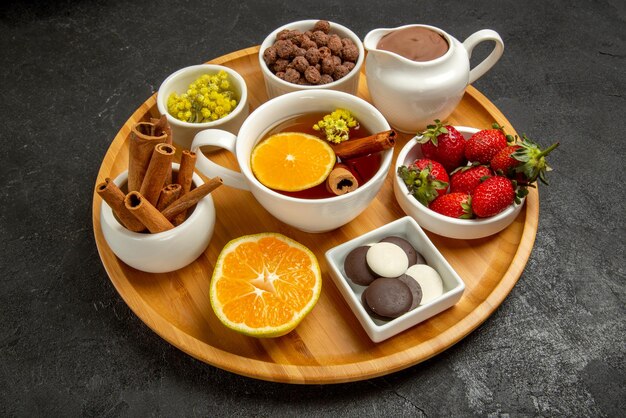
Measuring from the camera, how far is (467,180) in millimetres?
1604

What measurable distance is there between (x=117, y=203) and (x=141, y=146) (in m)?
0.15

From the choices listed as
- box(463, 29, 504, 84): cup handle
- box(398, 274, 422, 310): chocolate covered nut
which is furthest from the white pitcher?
box(398, 274, 422, 310): chocolate covered nut

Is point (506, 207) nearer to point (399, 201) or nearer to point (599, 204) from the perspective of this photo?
point (399, 201)

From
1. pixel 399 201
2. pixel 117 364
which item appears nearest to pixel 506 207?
pixel 399 201

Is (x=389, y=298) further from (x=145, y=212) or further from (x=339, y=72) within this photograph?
(x=339, y=72)

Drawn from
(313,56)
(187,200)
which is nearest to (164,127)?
(187,200)

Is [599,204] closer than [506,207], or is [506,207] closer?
[506,207]

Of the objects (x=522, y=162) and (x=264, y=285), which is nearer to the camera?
(x=264, y=285)

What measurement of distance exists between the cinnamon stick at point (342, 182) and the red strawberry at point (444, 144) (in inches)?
10.4

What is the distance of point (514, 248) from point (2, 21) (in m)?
2.42

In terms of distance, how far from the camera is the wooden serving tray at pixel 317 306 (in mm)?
1393

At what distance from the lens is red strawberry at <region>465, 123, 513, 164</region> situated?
1.62 metres

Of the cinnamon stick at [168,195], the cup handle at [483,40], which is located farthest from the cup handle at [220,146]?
the cup handle at [483,40]

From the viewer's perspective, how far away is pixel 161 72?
8.06 ft
